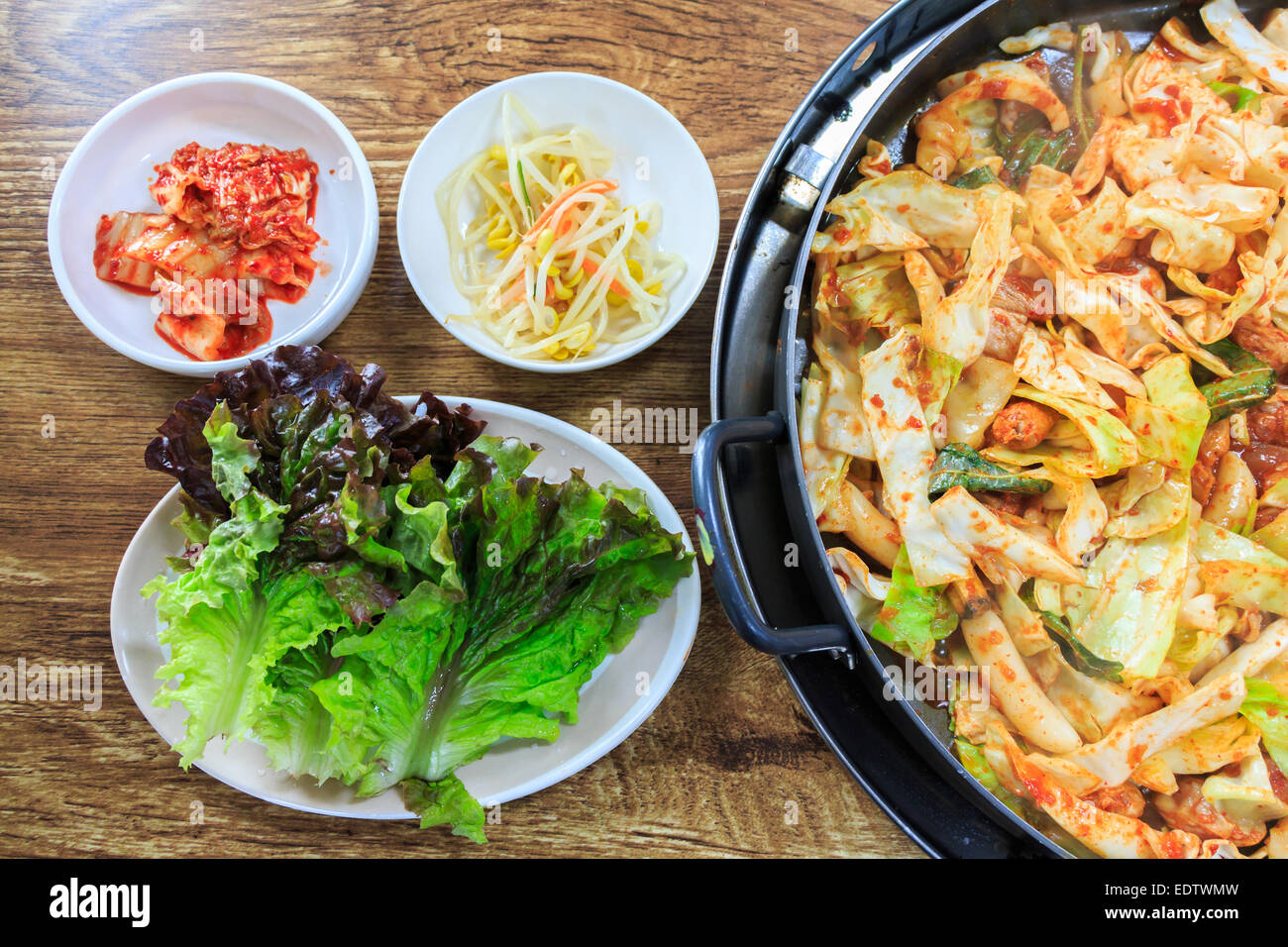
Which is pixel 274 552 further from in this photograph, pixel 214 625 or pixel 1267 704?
pixel 1267 704

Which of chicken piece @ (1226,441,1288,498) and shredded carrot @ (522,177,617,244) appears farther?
shredded carrot @ (522,177,617,244)

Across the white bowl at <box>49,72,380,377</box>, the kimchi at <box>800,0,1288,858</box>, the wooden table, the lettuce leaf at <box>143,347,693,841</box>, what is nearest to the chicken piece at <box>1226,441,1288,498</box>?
the kimchi at <box>800,0,1288,858</box>

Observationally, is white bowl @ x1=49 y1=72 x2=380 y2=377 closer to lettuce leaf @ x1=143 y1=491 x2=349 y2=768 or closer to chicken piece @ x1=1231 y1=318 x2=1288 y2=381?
lettuce leaf @ x1=143 y1=491 x2=349 y2=768

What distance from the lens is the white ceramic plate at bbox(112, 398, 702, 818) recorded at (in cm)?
176

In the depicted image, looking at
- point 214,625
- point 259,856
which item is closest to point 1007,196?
point 214,625

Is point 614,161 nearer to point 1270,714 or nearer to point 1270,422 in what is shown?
point 1270,422

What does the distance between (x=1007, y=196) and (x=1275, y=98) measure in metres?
0.75

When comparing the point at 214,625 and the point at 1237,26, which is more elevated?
the point at 1237,26

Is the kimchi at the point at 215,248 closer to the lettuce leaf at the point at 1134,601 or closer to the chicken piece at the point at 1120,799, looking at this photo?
the lettuce leaf at the point at 1134,601

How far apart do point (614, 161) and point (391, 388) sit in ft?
2.66

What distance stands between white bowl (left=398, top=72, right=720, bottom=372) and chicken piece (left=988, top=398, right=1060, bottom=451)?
0.73 m

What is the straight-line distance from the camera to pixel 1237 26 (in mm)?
1859

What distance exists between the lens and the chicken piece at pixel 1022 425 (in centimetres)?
164

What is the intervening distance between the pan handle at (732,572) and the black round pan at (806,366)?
0.14 meters
